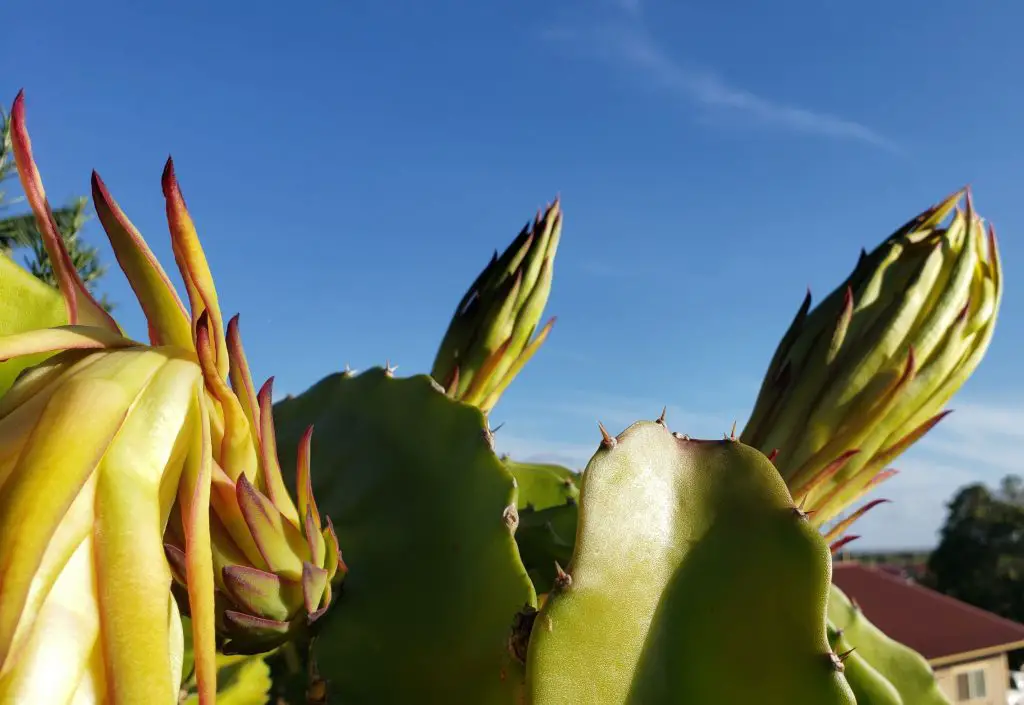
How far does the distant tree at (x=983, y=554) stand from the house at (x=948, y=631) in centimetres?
422

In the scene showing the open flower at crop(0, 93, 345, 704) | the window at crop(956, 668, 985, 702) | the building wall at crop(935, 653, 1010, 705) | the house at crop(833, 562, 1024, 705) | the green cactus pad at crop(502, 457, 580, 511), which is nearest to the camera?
the open flower at crop(0, 93, 345, 704)

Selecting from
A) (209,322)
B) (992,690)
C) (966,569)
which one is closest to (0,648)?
(209,322)

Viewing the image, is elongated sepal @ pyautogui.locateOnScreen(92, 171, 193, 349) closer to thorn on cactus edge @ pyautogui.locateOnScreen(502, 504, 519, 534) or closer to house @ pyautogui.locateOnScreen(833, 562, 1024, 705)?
thorn on cactus edge @ pyautogui.locateOnScreen(502, 504, 519, 534)

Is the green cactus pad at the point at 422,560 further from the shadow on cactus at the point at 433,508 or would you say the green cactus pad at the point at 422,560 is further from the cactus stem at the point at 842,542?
the cactus stem at the point at 842,542

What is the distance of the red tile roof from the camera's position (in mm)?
7941

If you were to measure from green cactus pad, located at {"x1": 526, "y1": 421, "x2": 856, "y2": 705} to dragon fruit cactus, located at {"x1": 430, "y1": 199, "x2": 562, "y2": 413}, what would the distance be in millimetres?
278

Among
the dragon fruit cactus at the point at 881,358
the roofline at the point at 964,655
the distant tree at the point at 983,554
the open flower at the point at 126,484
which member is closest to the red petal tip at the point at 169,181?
the open flower at the point at 126,484

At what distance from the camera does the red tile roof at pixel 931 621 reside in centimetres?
794

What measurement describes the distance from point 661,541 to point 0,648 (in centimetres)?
28

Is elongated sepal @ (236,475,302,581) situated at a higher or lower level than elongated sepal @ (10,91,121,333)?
lower

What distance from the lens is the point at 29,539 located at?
0.85 ft

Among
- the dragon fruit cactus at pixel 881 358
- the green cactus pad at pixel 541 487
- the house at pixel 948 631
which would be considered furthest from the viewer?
the house at pixel 948 631

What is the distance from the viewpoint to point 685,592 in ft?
1.34

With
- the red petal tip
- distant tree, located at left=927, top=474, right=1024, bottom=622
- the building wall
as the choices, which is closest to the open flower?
the red petal tip
